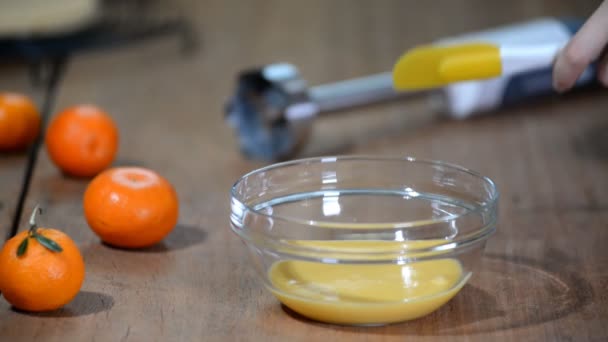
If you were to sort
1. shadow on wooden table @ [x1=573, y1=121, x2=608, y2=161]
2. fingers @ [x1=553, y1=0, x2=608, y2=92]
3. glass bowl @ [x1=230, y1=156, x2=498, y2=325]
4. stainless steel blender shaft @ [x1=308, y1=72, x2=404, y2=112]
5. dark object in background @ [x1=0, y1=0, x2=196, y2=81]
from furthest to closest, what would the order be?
1. dark object in background @ [x1=0, y1=0, x2=196, y2=81]
2. stainless steel blender shaft @ [x1=308, y1=72, x2=404, y2=112]
3. shadow on wooden table @ [x1=573, y1=121, x2=608, y2=161]
4. fingers @ [x1=553, y1=0, x2=608, y2=92]
5. glass bowl @ [x1=230, y1=156, x2=498, y2=325]

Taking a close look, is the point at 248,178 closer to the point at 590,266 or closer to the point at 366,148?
the point at 590,266

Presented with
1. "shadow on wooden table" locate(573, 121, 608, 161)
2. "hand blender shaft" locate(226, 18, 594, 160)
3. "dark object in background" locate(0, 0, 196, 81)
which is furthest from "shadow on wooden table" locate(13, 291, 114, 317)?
"dark object in background" locate(0, 0, 196, 81)

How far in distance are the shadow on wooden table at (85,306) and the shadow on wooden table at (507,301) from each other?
0.18 meters

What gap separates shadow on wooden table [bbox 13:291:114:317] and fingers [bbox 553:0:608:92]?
1.86 feet

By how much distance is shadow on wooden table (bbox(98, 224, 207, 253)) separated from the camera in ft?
3.31

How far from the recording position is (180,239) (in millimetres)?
1045

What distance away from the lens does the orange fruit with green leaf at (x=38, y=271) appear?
2.60ft

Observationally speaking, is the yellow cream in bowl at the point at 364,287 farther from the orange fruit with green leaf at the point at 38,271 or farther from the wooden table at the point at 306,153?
the orange fruit with green leaf at the point at 38,271

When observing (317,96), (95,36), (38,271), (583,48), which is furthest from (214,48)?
(38,271)

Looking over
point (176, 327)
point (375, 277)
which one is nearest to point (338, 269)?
point (375, 277)

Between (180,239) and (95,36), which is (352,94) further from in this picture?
(95,36)

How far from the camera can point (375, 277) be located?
0.76m

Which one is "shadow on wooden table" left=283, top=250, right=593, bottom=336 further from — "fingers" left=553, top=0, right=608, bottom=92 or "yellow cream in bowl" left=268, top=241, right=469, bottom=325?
"fingers" left=553, top=0, right=608, bottom=92

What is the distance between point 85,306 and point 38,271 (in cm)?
7
